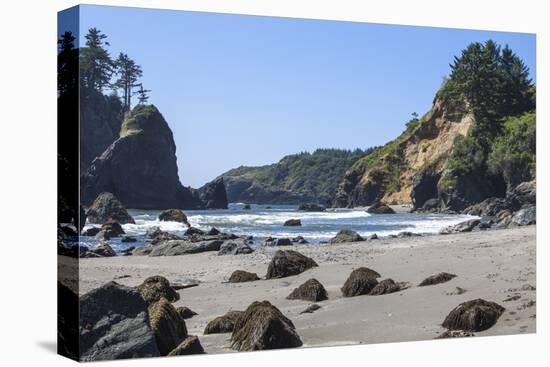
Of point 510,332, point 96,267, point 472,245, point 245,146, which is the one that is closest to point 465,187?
point 472,245

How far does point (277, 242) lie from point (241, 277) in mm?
648

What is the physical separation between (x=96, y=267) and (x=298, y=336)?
255 cm

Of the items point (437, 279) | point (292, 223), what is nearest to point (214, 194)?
point (292, 223)

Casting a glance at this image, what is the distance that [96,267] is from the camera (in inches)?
400

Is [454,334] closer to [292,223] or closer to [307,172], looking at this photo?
[292,223]

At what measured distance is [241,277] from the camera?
11203 millimetres

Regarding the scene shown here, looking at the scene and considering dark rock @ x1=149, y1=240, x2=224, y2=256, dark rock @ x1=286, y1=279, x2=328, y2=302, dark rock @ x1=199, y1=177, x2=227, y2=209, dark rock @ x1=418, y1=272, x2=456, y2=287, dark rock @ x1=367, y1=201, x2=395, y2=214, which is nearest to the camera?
dark rock @ x1=149, y1=240, x2=224, y2=256

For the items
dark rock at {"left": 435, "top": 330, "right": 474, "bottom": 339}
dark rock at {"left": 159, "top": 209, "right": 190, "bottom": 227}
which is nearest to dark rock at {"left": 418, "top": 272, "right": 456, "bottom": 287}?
dark rock at {"left": 435, "top": 330, "right": 474, "bottom": 339}

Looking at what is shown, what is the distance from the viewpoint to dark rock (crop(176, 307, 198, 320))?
10620 millimetres

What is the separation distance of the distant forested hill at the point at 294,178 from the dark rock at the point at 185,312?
1.48 metres

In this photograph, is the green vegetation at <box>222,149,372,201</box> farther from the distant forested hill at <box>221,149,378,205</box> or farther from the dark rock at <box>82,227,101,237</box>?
the dark rock at <box>82,227,101,237</box>

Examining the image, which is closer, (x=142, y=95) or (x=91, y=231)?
(x=91, y=231)

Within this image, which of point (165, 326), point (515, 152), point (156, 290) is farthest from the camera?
point (515, 152)

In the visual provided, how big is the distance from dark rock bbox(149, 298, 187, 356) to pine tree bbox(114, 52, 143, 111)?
94.6 inches
